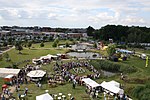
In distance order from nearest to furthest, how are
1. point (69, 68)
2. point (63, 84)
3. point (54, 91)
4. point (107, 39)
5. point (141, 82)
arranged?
point (54, 91)
point (63, 84)
point (141, 82)
point (69, 68)
point (107, 39)

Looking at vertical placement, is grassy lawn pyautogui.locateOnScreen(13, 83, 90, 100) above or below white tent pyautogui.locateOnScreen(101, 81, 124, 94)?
below

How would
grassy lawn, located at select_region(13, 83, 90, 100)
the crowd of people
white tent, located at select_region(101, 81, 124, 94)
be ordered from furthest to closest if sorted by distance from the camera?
1. the crowd of people
2. grassy lawn, located at select_region(13, 83, 90, 100)
3. white tent, located at select_region(101, 81, 124, 94)

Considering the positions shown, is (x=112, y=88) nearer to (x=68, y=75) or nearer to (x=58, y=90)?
(x=58, y=90)

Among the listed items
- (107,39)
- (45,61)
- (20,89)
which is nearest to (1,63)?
(45,61)

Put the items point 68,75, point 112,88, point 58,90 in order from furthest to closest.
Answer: point 68,75, point 58,90, point 112,88

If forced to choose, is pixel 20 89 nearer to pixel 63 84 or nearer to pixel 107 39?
pixel 63 84

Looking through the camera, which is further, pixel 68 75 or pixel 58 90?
pixel 68 75

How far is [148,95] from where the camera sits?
27.5 m

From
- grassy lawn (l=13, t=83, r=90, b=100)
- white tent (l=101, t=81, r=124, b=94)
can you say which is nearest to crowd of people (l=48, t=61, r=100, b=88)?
grassy lawn (l=13, t=83, r=90, b=100)

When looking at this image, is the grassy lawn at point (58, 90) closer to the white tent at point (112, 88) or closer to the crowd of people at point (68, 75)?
the crowd of people at point (68, 75)

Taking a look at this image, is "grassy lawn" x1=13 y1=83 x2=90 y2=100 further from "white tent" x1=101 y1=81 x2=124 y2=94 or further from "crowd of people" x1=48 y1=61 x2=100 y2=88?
"white tent" x1=101 y1=81 x2=124 y2=94

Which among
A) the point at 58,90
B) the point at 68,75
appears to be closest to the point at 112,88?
the point at 58,90

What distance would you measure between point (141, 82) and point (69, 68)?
1333 centimetres

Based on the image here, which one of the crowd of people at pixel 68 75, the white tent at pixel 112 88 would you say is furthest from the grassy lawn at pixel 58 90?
the white tent at pixel 112 88
